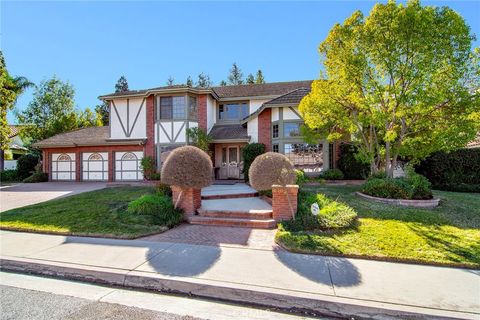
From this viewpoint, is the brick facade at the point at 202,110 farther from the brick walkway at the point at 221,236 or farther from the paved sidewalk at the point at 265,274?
the paved sidewalk at the point at 265,274

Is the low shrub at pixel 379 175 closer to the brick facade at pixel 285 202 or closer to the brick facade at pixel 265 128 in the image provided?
the brick facade at pixel 285 202

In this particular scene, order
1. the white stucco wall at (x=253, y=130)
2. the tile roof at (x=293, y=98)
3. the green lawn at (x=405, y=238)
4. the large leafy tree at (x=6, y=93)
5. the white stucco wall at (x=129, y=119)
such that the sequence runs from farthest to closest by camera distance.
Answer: the large leafy tree at (x=6, y=93) < the white stucco wall at (x=129, y=119) < the white stucco wall at (x=253, y=130) < the tile roof at (x=293, y=98) < the green lawn at (x=405, y=238)

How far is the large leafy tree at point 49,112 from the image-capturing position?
86.7 feet

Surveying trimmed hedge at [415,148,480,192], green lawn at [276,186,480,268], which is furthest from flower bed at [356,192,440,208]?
trimmed hedge at [415,148,480,192]

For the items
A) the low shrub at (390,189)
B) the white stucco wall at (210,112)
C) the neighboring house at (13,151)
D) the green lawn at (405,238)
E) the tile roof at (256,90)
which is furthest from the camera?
the neighboring house at (13,151)

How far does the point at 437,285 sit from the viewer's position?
3.91 meters

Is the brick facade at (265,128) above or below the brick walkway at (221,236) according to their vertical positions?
above

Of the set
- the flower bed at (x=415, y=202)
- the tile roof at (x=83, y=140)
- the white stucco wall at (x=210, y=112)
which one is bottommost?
the flower bed at (x=415, y=202)

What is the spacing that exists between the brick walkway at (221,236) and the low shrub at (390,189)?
5267 millimetres

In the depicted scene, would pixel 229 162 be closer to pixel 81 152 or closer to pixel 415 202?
pixel 81 152

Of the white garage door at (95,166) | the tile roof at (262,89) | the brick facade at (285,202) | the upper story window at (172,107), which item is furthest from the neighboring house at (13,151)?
the brick facade at (285,202)

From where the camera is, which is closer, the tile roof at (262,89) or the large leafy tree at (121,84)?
the tile roof at (262,89)

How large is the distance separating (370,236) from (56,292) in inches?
246

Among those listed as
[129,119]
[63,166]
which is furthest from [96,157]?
[129,119]
